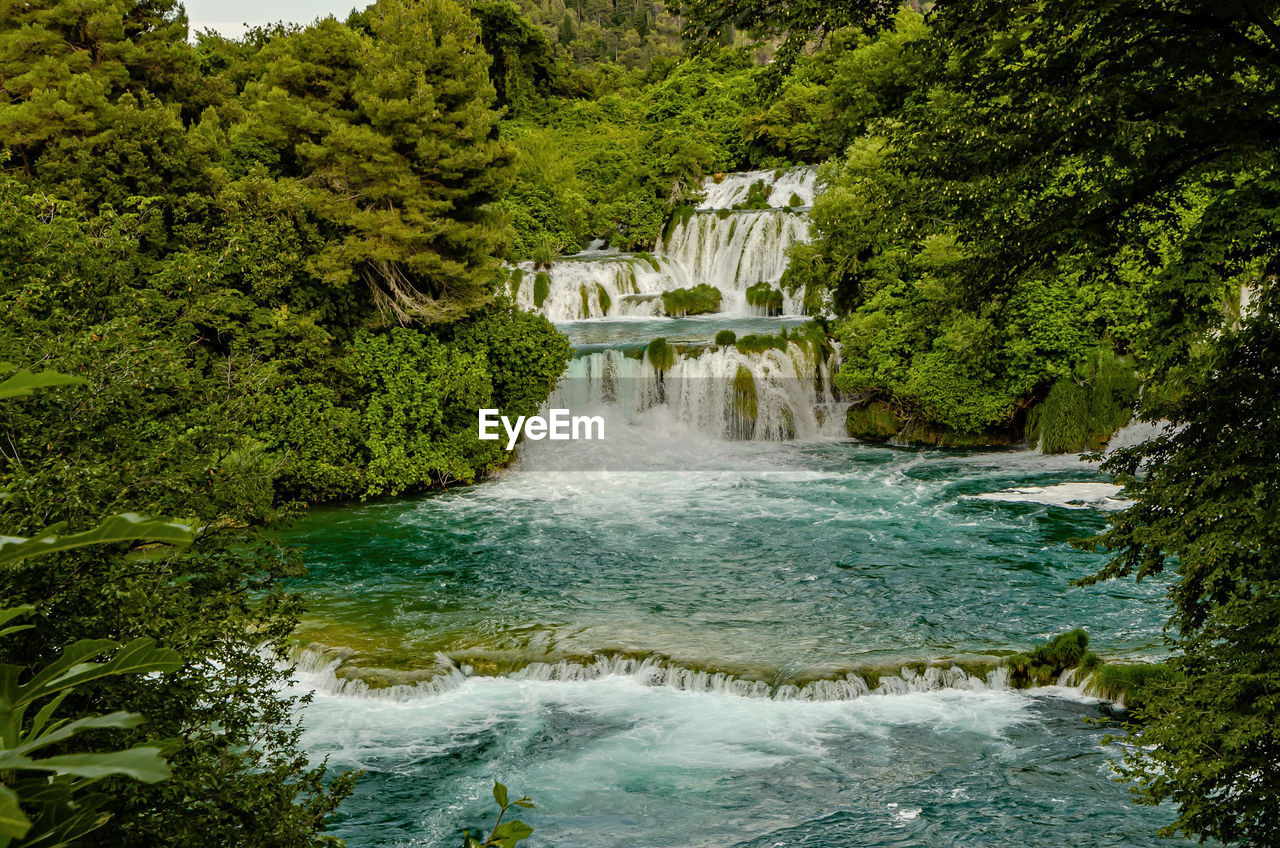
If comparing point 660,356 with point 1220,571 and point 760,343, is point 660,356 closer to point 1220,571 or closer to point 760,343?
point 760,343

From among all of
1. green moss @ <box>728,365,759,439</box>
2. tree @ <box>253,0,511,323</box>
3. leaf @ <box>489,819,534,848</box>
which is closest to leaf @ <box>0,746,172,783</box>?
leaf @ <box>489,819,534,848</box>

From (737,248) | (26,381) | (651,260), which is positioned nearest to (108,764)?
(26,381)

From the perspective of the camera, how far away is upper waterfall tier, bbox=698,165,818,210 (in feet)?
116

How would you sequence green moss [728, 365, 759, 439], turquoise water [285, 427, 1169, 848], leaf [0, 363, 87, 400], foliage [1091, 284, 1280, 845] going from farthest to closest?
green moss [728, 365, 759, 439] < turquoise water [285, 427, 1169, 848] < foliage [1091, 284, 1280, 845] < leaf [0, 363, 87, 400]

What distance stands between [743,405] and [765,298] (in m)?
7.40

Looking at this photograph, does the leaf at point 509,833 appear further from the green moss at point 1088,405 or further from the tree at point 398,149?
the green moss at point 1088,405

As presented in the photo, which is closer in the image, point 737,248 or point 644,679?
point 644,679

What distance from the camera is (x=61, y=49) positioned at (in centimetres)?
1714

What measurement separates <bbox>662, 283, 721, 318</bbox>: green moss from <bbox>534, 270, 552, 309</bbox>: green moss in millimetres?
3794

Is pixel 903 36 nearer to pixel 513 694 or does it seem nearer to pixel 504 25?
pixel 504 25

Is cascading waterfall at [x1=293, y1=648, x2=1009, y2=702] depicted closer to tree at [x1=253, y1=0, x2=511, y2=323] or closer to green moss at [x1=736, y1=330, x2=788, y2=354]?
tree at [x1=253, y1=0, x2=511, y2=323]

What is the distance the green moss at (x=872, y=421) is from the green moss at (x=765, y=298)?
6619 mm

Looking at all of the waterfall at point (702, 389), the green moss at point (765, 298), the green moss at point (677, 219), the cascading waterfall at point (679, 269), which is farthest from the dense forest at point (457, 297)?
the waterfall at point (702, 389)

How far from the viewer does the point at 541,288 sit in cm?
2886
